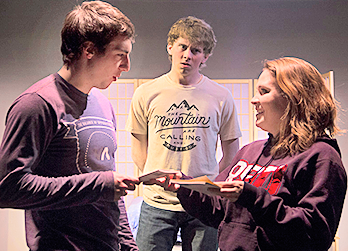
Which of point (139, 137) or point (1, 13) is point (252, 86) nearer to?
point (139, 137)

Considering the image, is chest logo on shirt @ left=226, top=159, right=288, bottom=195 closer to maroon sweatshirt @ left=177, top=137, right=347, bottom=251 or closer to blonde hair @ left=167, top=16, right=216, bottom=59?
maroon sweatshirt @ left=177, top=137, right=347, bottom=251

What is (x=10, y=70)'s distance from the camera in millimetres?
3494

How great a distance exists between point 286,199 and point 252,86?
2987 mm

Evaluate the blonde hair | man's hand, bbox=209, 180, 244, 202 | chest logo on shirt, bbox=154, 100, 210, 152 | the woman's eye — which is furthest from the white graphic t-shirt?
man's hand, bbox=209, 180, 244, 202

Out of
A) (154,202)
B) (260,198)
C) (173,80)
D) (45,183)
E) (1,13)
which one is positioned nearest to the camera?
(45,183)

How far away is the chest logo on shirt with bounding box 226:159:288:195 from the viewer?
4.09ft

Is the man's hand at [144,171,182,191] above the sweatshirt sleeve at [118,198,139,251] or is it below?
above

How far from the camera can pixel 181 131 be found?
1.81 metres

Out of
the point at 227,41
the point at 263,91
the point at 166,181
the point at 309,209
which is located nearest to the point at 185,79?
the point at 263,91

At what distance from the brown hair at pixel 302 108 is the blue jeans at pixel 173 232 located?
0.64 m

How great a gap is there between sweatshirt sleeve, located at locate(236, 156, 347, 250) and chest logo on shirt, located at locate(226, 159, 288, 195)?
3.3 inches

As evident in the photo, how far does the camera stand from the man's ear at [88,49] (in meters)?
1.15

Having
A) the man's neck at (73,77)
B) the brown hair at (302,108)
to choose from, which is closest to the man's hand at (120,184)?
the man's neck at (73,77)

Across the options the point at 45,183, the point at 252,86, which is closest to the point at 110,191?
the point at 45,183
